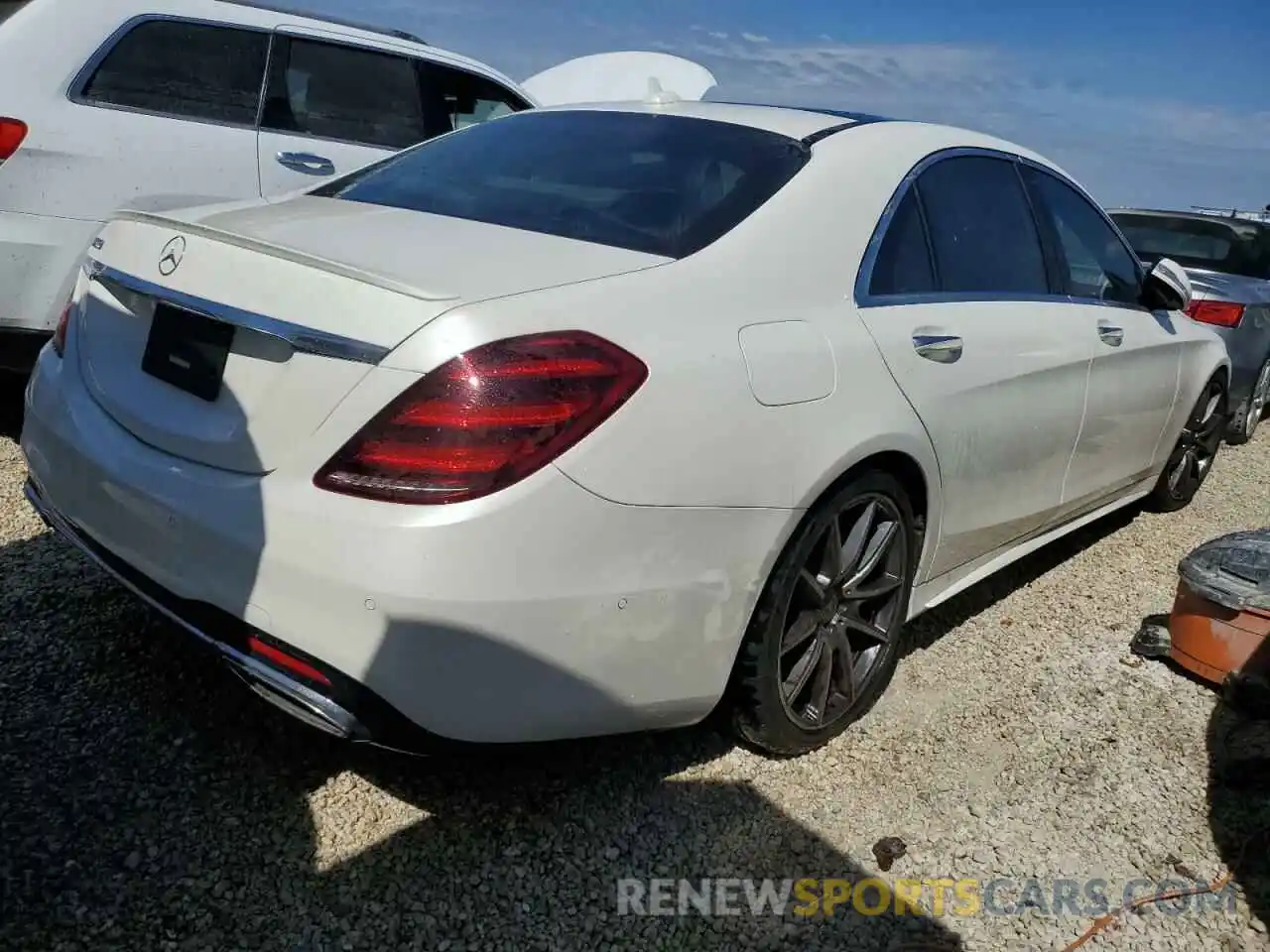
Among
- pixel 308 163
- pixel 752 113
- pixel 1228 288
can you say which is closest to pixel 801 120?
pixel 752 113

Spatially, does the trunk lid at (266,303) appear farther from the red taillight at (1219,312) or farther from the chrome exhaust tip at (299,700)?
the red taillight at (1219,312)

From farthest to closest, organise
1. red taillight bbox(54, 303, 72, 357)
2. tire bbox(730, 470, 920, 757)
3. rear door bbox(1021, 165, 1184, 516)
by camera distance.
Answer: rear door bbox(1021, 165, 1184, 516) → red taillight bbox(54, 303, 72, 357) → tire bbox(730, 470, 920, 757)

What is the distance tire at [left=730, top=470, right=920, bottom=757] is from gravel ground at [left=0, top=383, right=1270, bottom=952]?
14cm

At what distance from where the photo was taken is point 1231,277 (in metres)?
6.92

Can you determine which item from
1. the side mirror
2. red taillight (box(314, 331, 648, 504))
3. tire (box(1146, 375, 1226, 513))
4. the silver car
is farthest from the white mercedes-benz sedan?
the silver car

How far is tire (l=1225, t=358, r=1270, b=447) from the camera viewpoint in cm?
679

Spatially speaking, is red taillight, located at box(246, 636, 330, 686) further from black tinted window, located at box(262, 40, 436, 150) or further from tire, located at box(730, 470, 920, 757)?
black tinted window, located at box(262, 40, 436, 150)

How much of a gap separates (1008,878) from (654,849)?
2.51 ft

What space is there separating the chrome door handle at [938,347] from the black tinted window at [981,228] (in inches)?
8.4

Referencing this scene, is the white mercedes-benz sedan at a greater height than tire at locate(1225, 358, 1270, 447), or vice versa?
the white mercedes-benz sedan

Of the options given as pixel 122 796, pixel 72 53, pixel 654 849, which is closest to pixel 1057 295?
pixel 654 849

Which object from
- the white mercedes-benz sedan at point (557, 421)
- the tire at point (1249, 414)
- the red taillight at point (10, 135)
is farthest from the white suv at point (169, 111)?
the tire at point (1249, 414)

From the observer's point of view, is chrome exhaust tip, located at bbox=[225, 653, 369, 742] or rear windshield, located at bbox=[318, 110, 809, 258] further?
rear windshield, located at bbox=[318, 110, 809, 258]

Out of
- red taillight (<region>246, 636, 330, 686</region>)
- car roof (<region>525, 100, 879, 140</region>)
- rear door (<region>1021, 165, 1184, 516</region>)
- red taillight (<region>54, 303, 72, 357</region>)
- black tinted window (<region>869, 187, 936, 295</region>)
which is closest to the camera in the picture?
red taillight (<region>246, 636, 330, 686</region>)
